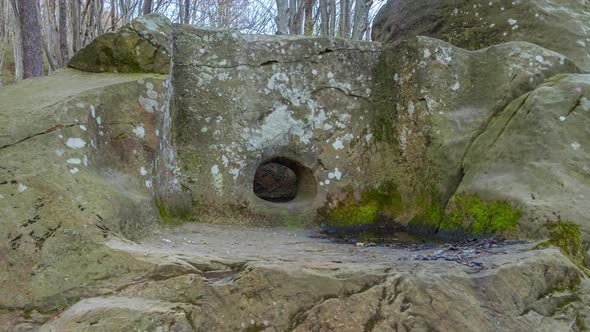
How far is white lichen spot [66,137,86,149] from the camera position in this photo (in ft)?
9.64

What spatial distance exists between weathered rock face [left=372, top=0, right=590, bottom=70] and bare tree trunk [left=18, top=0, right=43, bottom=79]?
3968 millimetres

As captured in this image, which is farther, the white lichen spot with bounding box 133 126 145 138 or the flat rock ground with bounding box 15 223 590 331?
the white lichen spot with bounding box 133 126 145 138

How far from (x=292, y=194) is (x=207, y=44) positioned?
5.16 ft

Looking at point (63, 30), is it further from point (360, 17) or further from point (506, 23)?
point (360, 17)

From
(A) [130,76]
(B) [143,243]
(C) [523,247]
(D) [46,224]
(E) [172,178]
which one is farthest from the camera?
(E) [172,178]

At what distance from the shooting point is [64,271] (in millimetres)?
2387

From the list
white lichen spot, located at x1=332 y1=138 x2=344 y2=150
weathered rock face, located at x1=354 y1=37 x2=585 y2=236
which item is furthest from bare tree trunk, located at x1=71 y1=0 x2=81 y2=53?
weathered rock face, located at x1=354 y1=37 x2=585 y2=236

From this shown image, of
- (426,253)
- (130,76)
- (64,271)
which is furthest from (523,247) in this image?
(130,76)

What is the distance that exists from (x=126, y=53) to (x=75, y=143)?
113 cm

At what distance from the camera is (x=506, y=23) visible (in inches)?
193

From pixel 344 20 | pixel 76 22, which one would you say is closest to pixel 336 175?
pixel 76 22

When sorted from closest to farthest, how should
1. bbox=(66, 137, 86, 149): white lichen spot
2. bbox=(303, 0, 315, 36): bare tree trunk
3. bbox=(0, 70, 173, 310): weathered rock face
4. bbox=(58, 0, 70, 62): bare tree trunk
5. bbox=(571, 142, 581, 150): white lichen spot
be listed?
bbox=(0, 70, 173, 310): weathered rock face, bbox=(66, 137, 86, 149): white lichen spot, bbox=(571, 142, 581, 150): white lichen spot, bbox=(58, 0, 70, 62): bare tree trunk, bbox=(303, 0, 315, 36): bare tree trunk

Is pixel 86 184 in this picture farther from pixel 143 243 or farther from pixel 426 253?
pixel 426 253

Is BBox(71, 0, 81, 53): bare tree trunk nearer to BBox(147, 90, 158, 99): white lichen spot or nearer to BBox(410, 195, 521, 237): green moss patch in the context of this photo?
BBox(147, 90, 158, 99): white lichen spot
